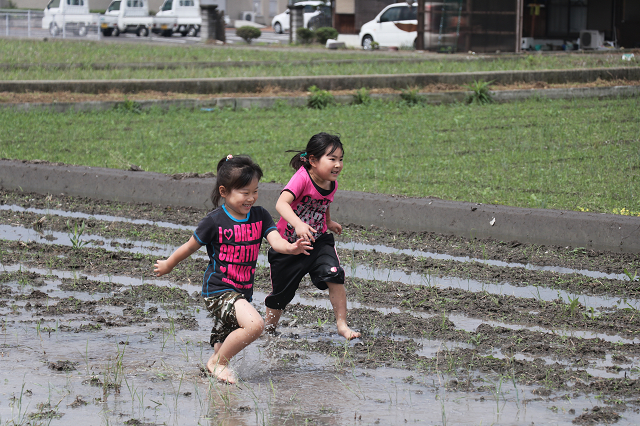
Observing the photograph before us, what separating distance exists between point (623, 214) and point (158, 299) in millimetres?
4150

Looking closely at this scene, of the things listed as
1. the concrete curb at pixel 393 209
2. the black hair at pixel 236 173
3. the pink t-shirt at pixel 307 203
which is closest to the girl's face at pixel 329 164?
the pink t-shirt at pixel 307 203

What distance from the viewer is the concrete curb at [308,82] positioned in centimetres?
1634

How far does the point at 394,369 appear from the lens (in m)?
4.27

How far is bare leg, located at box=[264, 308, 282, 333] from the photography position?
500cm

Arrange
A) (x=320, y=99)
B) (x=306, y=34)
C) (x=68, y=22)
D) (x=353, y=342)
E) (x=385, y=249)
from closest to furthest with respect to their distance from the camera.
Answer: (x=353, y=342) < (x=385, y=249) < (x=320, y=99) < (x=68, y=22) < (x=306, y=34)

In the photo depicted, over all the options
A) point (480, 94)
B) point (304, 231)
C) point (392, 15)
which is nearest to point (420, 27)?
point (392, 15)

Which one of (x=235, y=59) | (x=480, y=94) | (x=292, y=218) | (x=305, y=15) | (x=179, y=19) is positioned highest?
(x=305, y=15)

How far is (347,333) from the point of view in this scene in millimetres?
4711

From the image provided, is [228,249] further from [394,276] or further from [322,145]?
[394,276]

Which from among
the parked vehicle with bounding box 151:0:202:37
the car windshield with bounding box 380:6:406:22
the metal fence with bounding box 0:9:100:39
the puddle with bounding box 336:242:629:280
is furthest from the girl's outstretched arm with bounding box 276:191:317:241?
the parked vehicle with bounding box 151:0:202:37

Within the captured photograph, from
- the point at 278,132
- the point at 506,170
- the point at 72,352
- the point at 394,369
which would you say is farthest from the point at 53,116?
the point at 394,369

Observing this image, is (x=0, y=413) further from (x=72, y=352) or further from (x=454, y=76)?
(x=454, y=76)

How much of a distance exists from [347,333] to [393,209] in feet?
10.4

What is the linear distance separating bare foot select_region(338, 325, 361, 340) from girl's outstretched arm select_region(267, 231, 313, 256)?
0.66 m
